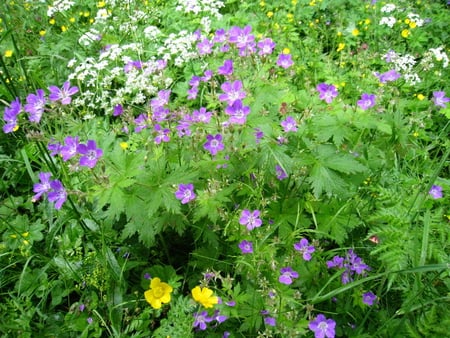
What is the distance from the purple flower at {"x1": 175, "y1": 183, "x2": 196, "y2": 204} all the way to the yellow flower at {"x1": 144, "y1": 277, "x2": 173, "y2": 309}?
0.36 metres

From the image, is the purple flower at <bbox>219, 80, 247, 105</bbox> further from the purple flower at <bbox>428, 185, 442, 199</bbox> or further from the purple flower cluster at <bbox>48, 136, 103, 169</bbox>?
the purple flower at <bbox>428, 185, 442, 199</bbox>

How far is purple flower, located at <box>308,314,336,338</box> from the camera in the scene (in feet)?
5.26

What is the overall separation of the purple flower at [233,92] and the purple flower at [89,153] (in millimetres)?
593

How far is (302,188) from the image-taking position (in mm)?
1959

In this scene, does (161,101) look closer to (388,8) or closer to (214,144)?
(214,144)

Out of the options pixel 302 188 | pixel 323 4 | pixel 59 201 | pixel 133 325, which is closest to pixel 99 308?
pixel 133 325

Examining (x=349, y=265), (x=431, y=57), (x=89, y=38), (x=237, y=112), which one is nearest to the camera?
(x=237, y=112)

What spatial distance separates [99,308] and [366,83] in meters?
2.42

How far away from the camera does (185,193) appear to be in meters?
1.69

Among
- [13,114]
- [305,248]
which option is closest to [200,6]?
[13,114]

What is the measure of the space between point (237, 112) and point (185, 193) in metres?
0.41

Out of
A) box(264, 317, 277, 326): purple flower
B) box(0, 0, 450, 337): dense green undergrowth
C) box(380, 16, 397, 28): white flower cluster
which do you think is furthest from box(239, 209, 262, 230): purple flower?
box(380, 16, 397, 28): white flower cluster

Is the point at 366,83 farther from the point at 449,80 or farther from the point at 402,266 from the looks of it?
the point at 402,266

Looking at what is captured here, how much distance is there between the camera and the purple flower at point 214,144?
1733mm
